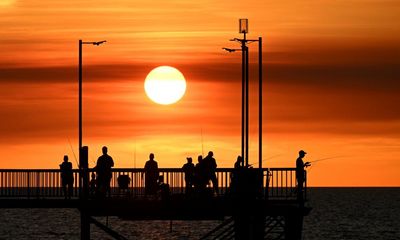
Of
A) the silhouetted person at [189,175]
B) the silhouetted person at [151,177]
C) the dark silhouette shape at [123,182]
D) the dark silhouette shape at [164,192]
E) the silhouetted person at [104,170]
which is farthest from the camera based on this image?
the silhouetted person at [189,175]

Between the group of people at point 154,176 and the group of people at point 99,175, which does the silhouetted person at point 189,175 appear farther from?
the group of people at point 99,175

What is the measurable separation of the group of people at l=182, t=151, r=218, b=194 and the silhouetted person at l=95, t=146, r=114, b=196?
386 cm

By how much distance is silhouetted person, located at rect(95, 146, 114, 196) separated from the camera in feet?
193

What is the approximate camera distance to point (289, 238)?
64.1m

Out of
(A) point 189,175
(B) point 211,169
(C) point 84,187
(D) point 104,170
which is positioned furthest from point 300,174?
(C) point 84,187

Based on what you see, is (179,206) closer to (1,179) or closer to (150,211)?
(150,211)

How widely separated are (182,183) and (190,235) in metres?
72.4

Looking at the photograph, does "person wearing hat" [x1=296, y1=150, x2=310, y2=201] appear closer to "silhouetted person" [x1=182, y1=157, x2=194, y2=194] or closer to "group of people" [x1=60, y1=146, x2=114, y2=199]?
"silhouetted person" [x1=182, y1=157, x2=194, y2=194]

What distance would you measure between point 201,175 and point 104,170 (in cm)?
469

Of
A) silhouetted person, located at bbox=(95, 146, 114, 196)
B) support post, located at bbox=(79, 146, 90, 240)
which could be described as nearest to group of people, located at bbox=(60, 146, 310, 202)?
silhouetted person, located at bbox=(95, 146, 114, 196)

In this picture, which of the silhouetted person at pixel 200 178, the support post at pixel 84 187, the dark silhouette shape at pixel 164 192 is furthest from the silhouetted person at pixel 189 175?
the support post at pixel 84 187

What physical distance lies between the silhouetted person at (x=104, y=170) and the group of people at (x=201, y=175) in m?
3.86

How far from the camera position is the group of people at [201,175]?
200 ft

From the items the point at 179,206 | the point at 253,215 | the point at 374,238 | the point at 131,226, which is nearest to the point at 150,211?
the point at 179,206
